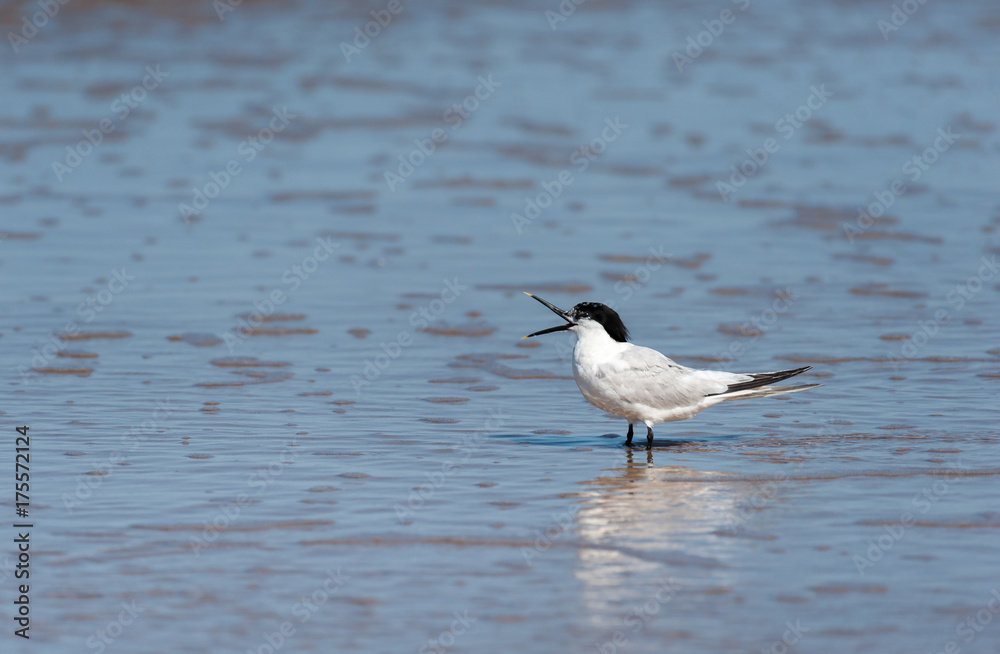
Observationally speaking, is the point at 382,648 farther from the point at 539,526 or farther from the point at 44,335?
the point at 44,335

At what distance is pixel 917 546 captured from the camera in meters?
6.04

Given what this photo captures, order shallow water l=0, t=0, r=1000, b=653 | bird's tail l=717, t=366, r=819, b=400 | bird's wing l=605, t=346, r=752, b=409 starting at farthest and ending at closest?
bird's tail l=717, t=366, r=819, b=400, bird's wing l=605, t=346, r=752, b=409, shallow water l=0, t=0, r=1000, b=653

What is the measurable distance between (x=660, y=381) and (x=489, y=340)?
2.77 meters

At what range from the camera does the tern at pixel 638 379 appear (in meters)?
7.88

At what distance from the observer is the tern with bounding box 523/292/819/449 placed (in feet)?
25.8

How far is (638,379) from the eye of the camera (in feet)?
25.8

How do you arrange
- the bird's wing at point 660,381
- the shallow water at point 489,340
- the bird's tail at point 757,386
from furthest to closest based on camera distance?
the bird's tail at point 757,386 → the bird's wing at point 660,381 → the shallow water at point 489,340

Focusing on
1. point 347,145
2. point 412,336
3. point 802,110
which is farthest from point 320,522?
point 802,110

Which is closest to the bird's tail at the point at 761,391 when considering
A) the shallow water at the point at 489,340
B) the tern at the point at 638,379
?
the tern at the point at 638,379

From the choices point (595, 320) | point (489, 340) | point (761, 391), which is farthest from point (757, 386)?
point (489, 340)

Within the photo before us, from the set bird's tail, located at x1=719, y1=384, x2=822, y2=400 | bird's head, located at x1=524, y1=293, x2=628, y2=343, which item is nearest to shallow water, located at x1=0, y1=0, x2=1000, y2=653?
bird's tail, located at x1=719, y1=384, x2=822, y2=400

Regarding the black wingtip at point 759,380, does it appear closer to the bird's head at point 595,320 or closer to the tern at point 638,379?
the tern at point 638,379

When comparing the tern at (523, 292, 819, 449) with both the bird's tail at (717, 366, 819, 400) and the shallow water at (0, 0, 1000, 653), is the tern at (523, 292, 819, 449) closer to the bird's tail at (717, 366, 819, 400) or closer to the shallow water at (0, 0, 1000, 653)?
the bird's tail at (717, 366, 819, 400)

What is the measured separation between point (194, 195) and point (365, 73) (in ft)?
24.6
